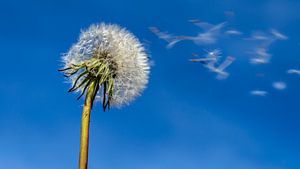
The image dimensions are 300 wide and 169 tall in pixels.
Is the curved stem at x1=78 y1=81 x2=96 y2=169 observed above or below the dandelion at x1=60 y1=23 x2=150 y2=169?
below

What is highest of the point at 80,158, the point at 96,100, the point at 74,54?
→ the point at 74,54

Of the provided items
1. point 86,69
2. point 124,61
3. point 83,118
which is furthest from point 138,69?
point 83,118

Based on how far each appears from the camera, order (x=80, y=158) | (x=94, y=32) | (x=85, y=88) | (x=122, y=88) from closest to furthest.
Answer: (x=80, y=158) → (x=85, y=88) → (x=122, y=88) → (x=94, y=32)

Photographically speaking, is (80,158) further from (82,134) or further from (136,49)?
(136,49)

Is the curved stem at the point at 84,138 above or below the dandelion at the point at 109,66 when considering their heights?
below

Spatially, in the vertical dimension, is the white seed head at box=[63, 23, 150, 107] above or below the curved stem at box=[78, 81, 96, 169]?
above

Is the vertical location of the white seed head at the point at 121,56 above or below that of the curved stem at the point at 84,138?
above

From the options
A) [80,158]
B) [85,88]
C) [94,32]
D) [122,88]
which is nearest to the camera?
[80,158]

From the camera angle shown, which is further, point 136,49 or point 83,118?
point 136,49
